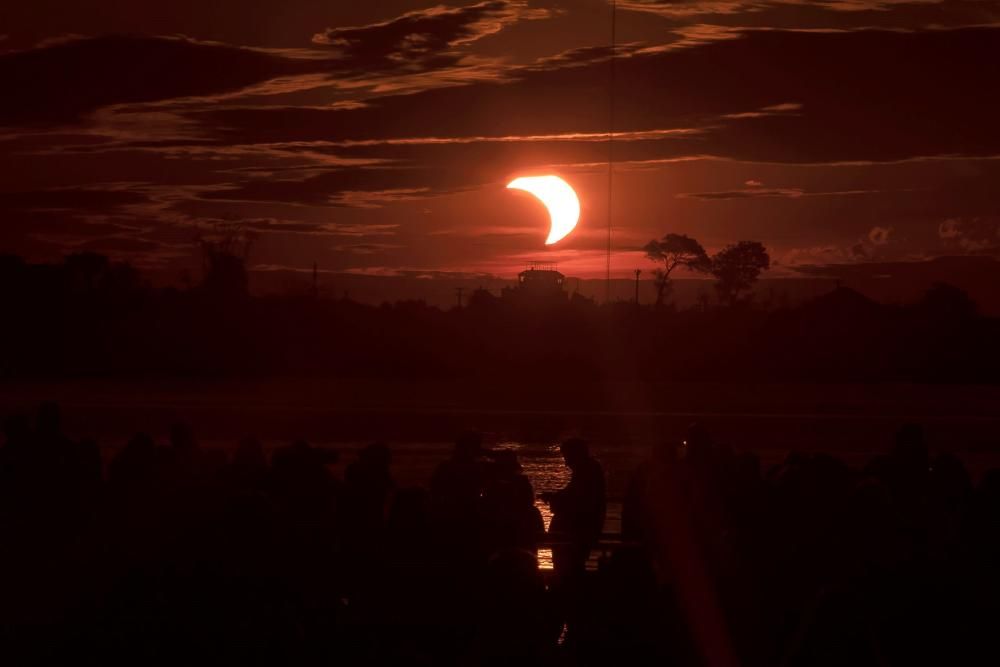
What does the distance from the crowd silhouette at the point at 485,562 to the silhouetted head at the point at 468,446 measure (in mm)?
19

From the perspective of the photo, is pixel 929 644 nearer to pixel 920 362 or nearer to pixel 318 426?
pixel 318 426

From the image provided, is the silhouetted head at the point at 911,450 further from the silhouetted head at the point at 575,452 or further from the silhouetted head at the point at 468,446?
the silhouetted head at the point at 468,446

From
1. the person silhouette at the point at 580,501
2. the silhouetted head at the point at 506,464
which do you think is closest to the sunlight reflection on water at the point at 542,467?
the silhouetted head at the point at 506,464

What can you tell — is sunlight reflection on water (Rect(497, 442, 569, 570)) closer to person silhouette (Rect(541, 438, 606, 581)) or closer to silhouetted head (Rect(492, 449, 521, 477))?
silhouetted head (Rect(492, 449, 521, 477))

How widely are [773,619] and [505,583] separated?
2305 mm

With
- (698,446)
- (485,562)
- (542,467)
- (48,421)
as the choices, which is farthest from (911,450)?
(542,467)

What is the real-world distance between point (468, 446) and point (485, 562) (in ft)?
6.63

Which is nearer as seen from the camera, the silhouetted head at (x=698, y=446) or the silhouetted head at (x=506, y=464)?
the silhouetted head at (x=698, y=446)

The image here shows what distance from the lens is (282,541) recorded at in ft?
18.3

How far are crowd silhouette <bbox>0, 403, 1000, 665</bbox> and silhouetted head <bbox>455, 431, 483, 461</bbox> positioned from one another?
19 mm

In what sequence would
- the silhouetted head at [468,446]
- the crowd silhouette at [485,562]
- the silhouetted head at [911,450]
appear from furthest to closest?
the silhouetted head at [911,450] < the silhouetted head at [468,446] < the crowd silhouette at [485,562]

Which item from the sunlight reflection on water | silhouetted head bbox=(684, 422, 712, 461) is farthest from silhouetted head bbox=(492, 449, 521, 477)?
the sunlight reflection on water

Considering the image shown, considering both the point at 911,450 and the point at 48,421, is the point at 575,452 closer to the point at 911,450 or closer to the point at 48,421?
the point at 911,450

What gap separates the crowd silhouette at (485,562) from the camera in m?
4.97
